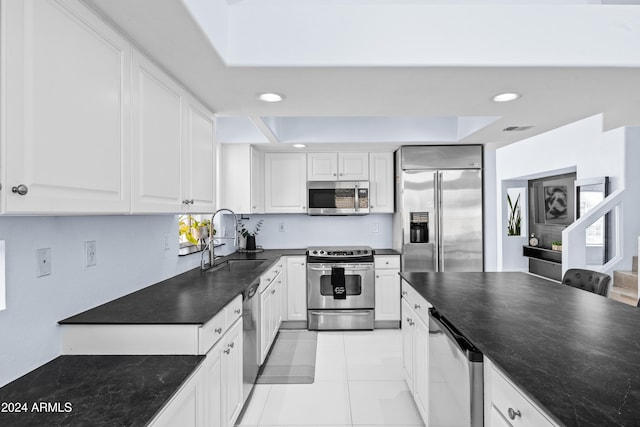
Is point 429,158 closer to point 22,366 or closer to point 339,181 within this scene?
point 339,181

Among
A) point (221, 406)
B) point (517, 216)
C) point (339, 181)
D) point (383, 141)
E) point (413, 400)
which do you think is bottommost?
point (413, 400)

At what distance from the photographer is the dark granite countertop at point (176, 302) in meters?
1.56

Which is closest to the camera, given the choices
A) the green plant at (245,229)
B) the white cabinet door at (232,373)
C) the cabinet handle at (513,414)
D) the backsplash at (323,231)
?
the cabinet handle at (513,414)

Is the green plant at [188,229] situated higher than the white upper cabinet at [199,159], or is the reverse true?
the white upper cabinet at [199,159]

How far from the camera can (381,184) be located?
4449mm

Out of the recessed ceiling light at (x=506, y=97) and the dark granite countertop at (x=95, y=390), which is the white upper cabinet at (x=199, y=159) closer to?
the dark granite countertop at (x=95, y=390)

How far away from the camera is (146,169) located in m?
1.62

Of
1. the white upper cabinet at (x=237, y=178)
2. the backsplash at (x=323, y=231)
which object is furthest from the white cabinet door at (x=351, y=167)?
the white upper cabinet at (x=237, y=178)

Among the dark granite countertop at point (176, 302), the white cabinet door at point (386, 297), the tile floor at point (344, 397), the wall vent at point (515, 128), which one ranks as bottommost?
the tile floor at point (344, 397)

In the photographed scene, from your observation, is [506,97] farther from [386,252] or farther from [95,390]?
[95,390]

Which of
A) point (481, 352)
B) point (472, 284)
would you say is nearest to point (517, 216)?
point (472, 284)

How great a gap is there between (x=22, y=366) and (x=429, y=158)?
394 centimetres

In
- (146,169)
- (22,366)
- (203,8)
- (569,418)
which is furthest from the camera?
(146,169)

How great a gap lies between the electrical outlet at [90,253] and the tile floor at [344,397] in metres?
1.43
